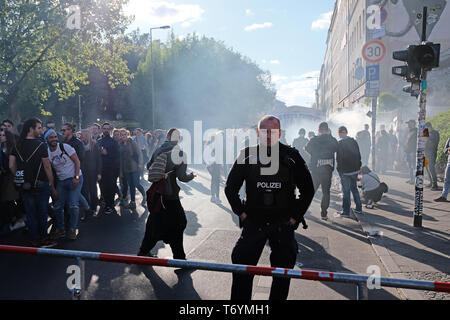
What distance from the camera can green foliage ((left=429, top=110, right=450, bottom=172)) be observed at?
44.1 ft

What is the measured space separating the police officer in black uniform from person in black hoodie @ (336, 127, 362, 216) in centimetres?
536

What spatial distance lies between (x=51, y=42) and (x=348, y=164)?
587 inches

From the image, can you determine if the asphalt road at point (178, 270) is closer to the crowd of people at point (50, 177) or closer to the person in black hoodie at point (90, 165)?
the crowd of people at point (50, 177)

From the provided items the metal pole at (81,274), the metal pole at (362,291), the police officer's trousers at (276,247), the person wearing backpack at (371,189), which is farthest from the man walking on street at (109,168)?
the metal pole at (362,291)

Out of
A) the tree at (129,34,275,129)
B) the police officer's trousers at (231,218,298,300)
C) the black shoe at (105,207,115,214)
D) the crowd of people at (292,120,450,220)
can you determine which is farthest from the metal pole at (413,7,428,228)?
the tree at (129,34,275,129)

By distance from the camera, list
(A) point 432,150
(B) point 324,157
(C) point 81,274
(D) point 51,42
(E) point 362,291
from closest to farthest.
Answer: (E) point 362,291
(C) point 81,274
(B) point 324,157
(A) point 432,150
(D) point 51,42

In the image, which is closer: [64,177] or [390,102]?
[64,177]

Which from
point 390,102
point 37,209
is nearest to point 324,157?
point 37,209

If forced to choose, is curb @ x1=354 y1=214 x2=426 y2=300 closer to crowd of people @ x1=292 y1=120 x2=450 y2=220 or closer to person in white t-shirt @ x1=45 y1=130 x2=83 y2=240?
crowd of people @ x1=292 y1=120 x2=450 y2=220

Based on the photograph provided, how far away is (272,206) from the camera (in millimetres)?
3293

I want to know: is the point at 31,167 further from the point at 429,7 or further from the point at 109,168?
the point at 429,7

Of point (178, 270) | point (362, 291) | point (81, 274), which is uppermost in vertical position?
point (362, 291)

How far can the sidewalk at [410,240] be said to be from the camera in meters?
4.88

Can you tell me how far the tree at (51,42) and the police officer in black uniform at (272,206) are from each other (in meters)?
15.7
